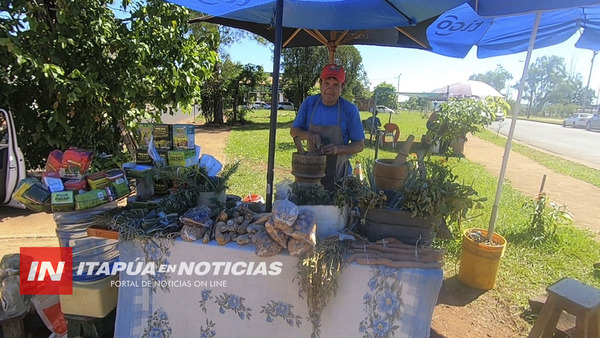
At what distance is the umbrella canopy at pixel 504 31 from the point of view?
2.91 metres

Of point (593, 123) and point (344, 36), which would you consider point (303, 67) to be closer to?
point (344, 36)

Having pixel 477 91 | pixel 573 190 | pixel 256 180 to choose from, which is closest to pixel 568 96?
pixel 477 91

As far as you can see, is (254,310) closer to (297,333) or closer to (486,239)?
(297,333)

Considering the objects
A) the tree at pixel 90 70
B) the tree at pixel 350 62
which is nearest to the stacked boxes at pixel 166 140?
the tree at pixel 90 70

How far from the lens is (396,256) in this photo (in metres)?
1.46

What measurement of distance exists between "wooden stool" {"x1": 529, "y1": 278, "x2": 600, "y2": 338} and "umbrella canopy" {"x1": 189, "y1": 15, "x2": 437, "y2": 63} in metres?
2.59

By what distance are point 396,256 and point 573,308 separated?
1255 millimetres

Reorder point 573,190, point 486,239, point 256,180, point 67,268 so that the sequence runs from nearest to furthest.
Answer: point 67,268, point 486,239, point 256,180, point 573,190

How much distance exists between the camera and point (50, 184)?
5.66 feet

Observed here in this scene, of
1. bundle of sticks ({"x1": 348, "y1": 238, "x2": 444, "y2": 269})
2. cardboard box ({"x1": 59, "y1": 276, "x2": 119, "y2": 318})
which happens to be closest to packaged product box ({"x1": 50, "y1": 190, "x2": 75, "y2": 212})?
cardboard box ({"x1": 59, "y1": 276, "x2": 119, "y2": 318})

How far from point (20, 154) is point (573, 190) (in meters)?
9.61

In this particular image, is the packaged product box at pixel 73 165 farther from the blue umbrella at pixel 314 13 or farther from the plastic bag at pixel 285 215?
the plastic bag at pixel 285 215

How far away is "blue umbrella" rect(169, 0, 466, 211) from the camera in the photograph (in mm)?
1747

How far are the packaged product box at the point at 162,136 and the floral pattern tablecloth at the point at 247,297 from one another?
722 mm
